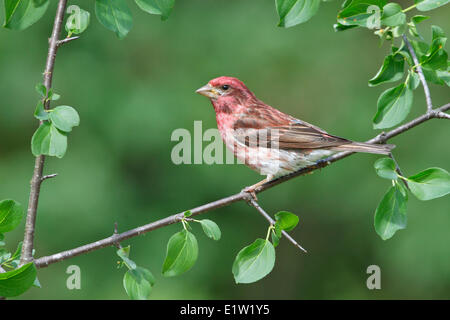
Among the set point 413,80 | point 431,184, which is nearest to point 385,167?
point 431,184

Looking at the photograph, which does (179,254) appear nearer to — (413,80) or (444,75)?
(413,80)

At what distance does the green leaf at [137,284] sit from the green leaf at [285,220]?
673 millimetres

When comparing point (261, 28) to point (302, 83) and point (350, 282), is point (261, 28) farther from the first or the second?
point (350, 282)

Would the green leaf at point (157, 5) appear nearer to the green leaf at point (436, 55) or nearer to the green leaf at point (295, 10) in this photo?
the green leaf at point (295, 10)

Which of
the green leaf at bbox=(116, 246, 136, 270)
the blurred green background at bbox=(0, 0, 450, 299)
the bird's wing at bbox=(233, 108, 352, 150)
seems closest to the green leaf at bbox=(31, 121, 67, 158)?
the green leaf at bbox=(116, 246, 136, 270)

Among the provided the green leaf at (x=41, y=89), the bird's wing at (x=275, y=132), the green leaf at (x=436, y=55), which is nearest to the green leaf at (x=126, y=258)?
the green leaf at (x=41, y=89)

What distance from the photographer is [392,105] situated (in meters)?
2.86

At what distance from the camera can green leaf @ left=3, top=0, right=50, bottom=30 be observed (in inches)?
94.3

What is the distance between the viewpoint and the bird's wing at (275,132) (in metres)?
4.96

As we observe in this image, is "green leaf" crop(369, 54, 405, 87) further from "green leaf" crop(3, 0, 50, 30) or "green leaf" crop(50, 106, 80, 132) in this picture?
"green leaf" crop(3, 0, 50, 30)

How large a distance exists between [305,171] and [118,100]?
440cm

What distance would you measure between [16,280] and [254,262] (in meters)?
1.06

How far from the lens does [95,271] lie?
7.64 meters

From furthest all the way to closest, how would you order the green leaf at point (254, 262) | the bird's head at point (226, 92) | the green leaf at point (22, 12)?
the bird's head at point (226, 92), the green leaf at point (254, 262), the green leaf at point (22, 12)
